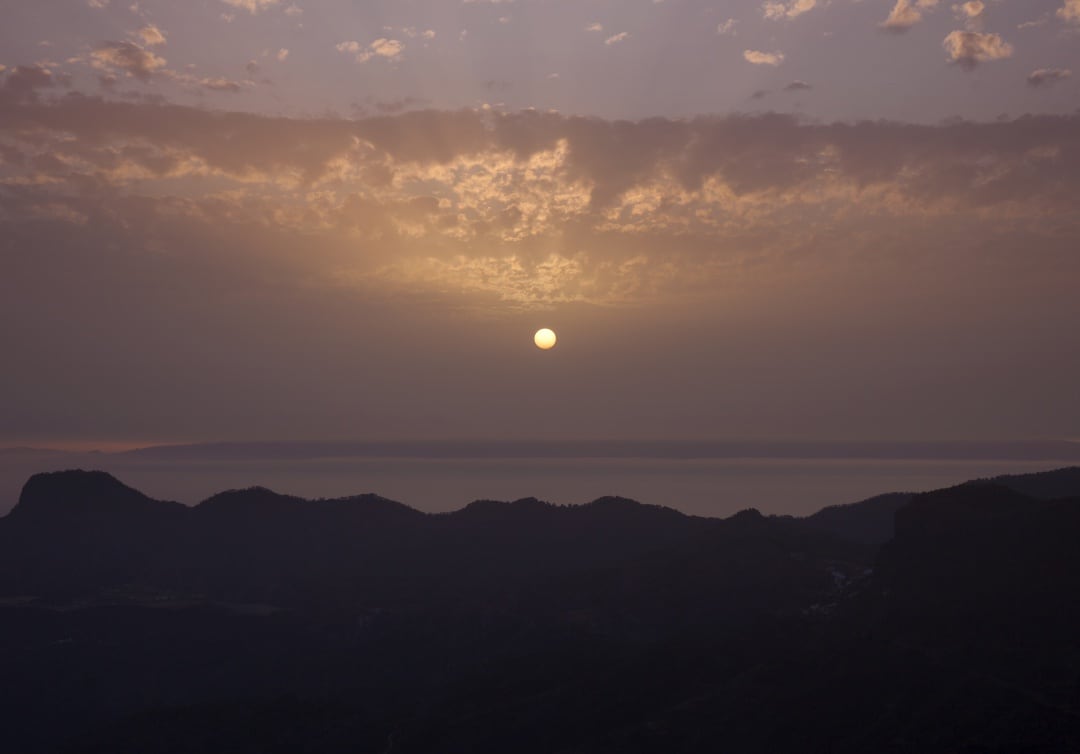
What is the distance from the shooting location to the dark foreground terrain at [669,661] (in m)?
110

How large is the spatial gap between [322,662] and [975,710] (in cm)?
11649

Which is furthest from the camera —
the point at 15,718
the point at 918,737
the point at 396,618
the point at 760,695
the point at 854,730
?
the point at 396,618

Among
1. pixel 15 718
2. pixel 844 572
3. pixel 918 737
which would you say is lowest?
pixel 15 718

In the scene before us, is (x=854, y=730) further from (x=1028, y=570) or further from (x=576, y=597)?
(x=576, y=597)

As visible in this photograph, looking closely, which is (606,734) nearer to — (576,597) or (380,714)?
(380,714)

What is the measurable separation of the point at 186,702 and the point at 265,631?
26748 mm

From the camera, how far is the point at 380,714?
15088 cm

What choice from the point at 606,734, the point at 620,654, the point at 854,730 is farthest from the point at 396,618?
the point at 854,730

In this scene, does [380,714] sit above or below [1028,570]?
below

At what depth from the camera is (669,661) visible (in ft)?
463

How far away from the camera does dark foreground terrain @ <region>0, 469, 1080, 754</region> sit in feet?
363

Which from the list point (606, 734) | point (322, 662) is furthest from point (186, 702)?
point (606, 734)

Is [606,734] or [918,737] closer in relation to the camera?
[918,737]

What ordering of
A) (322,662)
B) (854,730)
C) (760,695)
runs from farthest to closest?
(322,662) → (760,695) → (854,730)
